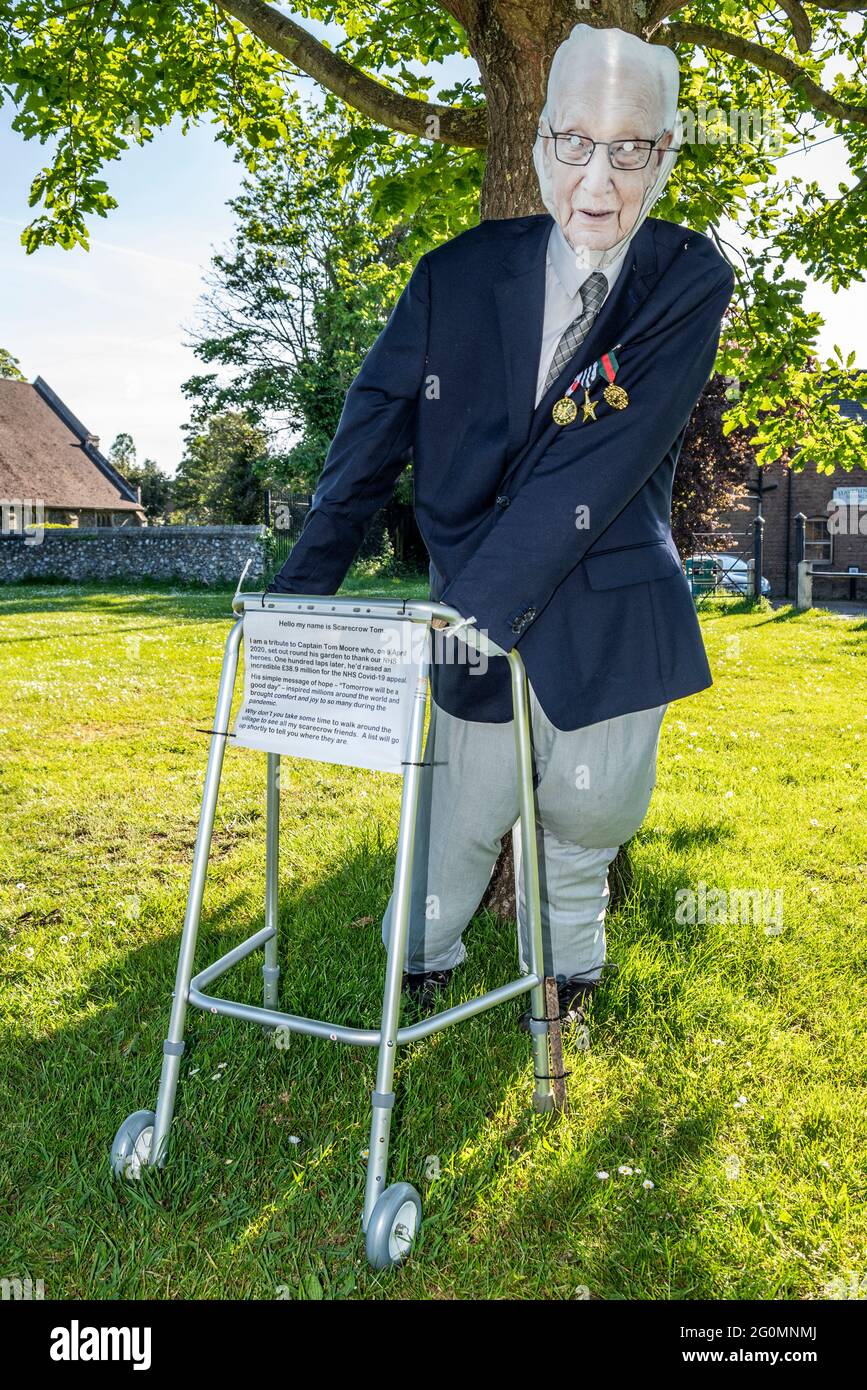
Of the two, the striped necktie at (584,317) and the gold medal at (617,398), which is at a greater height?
the striped necktie at (584,317)

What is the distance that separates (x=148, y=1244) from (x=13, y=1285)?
29 centimetres

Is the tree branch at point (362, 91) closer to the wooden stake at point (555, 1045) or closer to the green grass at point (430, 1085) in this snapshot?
the green grass at point (430, 1085)

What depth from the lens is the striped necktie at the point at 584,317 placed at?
2.71m

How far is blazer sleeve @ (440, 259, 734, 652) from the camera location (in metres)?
2.51

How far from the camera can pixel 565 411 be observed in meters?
2.60

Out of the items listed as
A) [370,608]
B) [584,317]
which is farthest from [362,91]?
[370,608]

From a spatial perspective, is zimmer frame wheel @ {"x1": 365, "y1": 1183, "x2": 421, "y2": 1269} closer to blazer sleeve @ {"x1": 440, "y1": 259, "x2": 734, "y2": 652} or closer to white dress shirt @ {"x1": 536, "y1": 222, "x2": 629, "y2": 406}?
blazer sleeve @ {"x1": 440, "y1": 259, "x2": 734, "y2": 652}

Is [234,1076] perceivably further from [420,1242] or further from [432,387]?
[432,387]

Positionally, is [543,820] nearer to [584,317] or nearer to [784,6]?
[584,317]

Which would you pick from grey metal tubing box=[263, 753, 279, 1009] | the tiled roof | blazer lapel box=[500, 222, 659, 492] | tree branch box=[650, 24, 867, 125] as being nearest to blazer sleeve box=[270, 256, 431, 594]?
blazer lapel box=[500, 222, 659, 492]

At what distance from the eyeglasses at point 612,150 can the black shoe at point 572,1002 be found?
7.88ft

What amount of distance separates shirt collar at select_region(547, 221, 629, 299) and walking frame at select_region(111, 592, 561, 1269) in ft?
3.35

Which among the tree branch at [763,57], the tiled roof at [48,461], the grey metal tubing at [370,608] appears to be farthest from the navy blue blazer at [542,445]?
the tiled roof at [48,461]

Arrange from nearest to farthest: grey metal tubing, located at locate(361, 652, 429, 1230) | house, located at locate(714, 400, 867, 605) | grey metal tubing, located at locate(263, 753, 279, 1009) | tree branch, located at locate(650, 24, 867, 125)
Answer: grey metal tubing, located at locate(361, 652, 429, 1230)
grey metal tubing, located at locate(263, 753, 279, 1009)
tree branch, located at locate(650, 24, 867, 125)
house, located at locate(714, 400, 867, 605)
